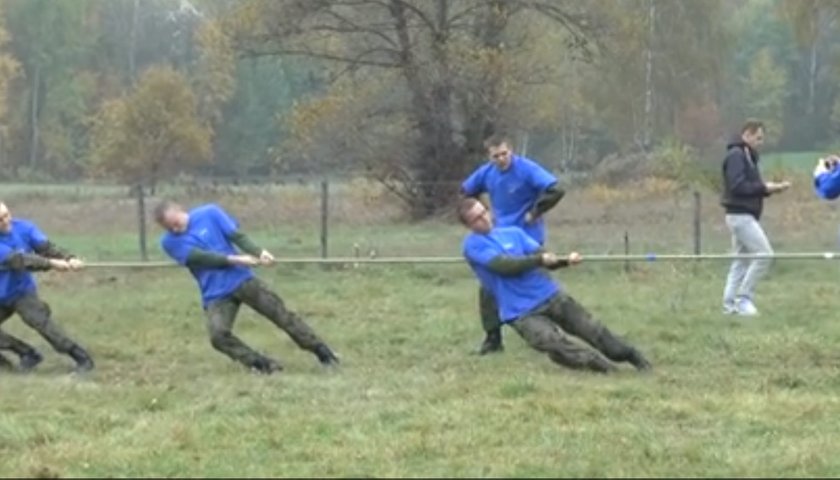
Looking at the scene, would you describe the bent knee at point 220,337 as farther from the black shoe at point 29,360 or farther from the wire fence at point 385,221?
the wire fence at point 385,221

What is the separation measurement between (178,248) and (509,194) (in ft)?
8.40

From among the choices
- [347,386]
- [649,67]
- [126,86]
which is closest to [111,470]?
[347,386]

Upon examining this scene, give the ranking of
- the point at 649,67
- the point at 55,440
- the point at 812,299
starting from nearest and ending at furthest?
the point at 55,440 < the point at 812,299 < the point at 649,67

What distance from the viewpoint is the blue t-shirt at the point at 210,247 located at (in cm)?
1229

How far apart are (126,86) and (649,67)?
24.7 metres

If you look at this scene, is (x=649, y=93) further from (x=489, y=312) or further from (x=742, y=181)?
(x=489, y=312)

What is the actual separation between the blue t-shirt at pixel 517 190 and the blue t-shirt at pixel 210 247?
195cm

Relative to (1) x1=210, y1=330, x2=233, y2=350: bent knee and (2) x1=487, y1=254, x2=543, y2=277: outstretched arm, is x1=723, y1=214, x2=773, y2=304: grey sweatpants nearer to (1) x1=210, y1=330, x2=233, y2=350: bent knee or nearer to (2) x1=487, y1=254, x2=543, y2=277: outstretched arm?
(2) x1=487, y1=254, x2=543, y2=277: outstretched arm

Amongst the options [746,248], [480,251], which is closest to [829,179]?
[480,251]

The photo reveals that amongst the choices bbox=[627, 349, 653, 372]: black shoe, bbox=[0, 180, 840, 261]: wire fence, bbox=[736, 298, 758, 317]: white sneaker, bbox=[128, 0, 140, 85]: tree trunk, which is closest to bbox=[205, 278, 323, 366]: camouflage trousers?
bbox=[627, 349, 653, 372]: black shoe

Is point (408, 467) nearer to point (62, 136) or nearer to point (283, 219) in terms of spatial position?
point (283, 219)

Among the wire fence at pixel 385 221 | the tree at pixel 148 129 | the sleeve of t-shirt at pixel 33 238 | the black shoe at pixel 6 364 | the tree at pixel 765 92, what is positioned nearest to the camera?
the sleeve of t-shirt at pixel 33 238

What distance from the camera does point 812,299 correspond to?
1692 cm

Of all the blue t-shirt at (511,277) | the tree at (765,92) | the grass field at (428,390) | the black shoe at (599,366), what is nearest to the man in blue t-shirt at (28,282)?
the grass field at (428,390)
